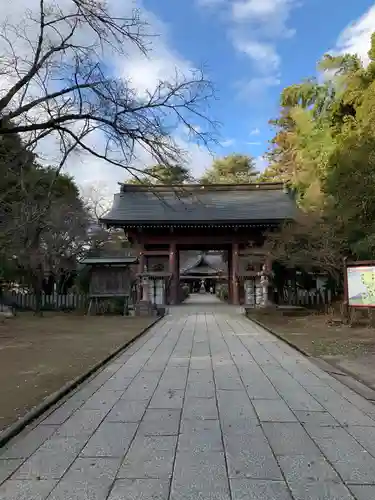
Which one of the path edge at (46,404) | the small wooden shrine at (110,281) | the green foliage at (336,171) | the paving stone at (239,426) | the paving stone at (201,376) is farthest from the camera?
the small wooden shrine at (110,281)

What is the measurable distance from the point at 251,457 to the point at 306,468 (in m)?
0.39

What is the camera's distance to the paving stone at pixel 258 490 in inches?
103

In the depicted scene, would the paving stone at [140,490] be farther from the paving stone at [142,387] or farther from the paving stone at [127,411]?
the paving stone at [142,387]

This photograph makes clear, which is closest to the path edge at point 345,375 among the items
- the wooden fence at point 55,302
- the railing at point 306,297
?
the railing at point 306,297

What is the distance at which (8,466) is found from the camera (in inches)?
122

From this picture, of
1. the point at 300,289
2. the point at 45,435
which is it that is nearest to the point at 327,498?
the point at 45,435

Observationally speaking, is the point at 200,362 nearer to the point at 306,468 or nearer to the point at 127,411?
the point at 127,411

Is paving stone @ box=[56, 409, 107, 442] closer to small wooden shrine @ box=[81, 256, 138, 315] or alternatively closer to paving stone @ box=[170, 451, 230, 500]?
paving stone @ box=[170, 451, 230, 500]

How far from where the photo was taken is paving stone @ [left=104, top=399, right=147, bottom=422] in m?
4.19

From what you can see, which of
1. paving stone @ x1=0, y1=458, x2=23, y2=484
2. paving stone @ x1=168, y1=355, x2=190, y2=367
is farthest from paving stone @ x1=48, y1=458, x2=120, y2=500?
paving stone @ x1=168, y1=355, x2=190, y2=367

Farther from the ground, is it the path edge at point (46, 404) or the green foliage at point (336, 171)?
the green foliage at point (336, 171)

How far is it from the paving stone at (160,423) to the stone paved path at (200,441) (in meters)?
0.01

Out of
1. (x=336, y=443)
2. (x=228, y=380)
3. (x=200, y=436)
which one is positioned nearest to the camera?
(x=336, y=443)

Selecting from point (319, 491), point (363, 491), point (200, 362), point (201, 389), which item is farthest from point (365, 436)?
point (200, 362)
